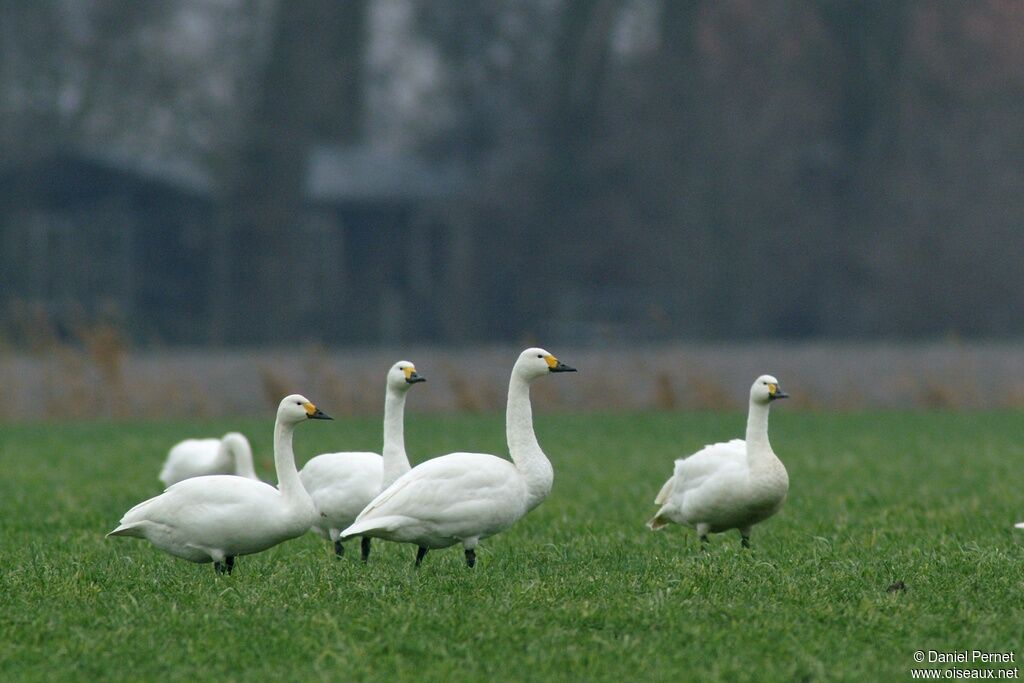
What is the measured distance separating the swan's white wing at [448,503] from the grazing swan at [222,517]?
0.34 metres

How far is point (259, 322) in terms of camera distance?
128 feet

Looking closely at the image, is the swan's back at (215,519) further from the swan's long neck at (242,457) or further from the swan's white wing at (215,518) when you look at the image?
the swan's long neck at (242,457)

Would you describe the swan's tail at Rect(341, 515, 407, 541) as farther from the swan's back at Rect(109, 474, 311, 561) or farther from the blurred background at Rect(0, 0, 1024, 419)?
the blurred background at Rect(0, 0, 1024, 419)

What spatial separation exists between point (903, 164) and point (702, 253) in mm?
6052

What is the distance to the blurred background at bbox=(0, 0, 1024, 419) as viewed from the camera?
39.2 m

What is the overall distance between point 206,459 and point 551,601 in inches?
220

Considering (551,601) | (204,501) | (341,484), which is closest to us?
(551,601)

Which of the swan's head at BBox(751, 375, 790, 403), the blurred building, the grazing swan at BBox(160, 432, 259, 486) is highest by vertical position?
the blurred building

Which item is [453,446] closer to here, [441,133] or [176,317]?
[176,317]

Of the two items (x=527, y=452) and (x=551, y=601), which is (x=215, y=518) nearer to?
(x=527, y=452)

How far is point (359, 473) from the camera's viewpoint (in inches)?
309

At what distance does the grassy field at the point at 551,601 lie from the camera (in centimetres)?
536

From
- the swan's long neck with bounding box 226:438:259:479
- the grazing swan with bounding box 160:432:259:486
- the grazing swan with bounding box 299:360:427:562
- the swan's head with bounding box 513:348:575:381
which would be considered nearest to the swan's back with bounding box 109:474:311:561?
the grazing swan with bounding box 299:360:427:562

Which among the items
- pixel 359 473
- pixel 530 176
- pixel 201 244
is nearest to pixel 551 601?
pixel 359 473
